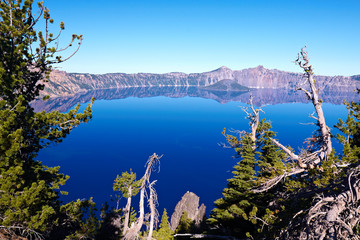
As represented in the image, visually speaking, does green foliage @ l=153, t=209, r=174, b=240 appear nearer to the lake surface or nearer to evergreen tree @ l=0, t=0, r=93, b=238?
evergreen tree @ l=0, t=0, r=93, b=238

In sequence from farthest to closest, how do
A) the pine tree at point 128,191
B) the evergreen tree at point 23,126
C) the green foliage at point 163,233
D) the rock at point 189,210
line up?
the rock at point 189,210, the green foliage at point 163,233, the pine tree at point 128,191, the evergreen tree at point 23,126

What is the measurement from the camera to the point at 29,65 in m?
12.3

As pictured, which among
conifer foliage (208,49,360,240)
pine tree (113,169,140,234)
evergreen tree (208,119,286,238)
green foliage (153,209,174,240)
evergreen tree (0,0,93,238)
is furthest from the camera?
green foliage (153,209,174,240)

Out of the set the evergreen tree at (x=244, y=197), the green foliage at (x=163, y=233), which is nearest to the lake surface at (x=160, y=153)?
the green foliage at (x=163, y=233)

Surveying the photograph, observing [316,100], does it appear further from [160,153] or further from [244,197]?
[160,153]

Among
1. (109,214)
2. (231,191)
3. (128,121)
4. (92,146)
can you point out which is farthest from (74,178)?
(128,121)

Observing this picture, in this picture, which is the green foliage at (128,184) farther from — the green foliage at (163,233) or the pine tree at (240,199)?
the pine tree at (240,199)

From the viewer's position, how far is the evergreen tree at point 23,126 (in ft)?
29.4

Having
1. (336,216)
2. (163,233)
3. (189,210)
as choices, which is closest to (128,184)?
(163,233)

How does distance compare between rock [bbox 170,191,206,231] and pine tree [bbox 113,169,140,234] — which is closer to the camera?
pine tree [bbox 113,169,140,234]

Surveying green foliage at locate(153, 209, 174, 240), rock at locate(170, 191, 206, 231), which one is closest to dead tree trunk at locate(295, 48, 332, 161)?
green foliage at locate(153, 209, 174, 240)

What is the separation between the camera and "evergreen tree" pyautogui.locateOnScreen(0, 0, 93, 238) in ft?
29.4

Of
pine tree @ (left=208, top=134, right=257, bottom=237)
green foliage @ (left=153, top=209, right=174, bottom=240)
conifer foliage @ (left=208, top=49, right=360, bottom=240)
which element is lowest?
green foliage @ (left=153, top=209, right=174, bottom=240)

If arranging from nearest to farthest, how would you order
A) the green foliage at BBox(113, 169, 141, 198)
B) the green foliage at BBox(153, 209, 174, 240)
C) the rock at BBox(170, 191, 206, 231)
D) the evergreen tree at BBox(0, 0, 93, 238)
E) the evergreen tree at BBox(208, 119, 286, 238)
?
1. the evergreen tree at BBox(0, 0, 93, 238)
2. the evergreen tree at BBox(208, 119, 286, 238)
3. the green foliage at BBox(113, 169, 141, 198)
4. the green foliage at BBox(153, 209, 174, 240)
5. the rock at BBox(170, 191, 206, 231)
